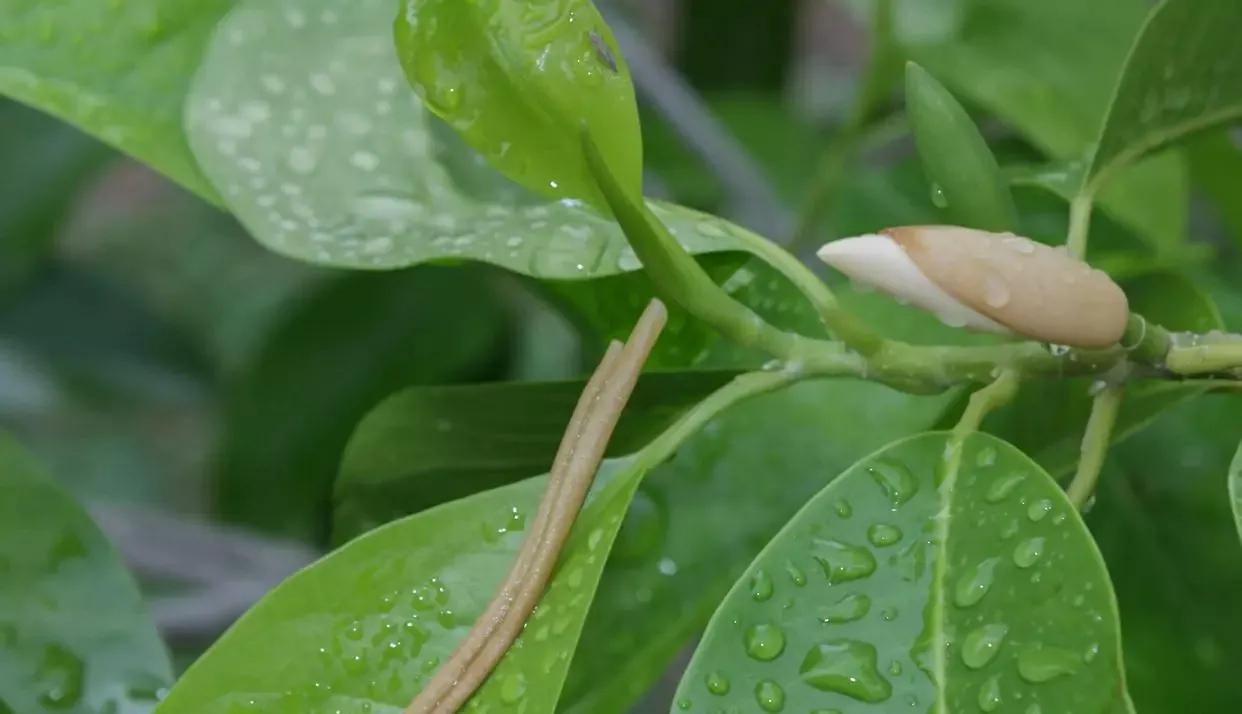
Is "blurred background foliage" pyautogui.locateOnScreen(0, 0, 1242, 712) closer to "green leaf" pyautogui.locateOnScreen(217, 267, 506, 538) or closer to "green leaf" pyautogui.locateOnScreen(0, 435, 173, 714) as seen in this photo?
"green leaf" pyautogui.locateOnScreen(217, 267, 506, 538)

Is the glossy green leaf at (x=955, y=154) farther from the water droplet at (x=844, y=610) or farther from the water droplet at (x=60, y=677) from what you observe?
the water droplet at (x=60, y=677)

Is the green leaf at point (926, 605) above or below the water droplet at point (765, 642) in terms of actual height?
above

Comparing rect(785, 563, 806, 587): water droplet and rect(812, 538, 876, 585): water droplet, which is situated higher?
rect(812, 538, 876, 585): water droplet

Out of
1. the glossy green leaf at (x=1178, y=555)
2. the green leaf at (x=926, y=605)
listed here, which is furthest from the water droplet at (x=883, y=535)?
the glossy green leaf at (x=1178, y=555)

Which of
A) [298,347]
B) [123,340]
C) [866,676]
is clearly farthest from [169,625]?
[123,340]

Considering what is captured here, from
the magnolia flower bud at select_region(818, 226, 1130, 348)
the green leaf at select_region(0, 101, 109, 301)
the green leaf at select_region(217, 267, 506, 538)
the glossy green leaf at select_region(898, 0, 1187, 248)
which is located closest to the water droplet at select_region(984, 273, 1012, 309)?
the magnolia flower bud at select_region(818, 226, 1130, 348)

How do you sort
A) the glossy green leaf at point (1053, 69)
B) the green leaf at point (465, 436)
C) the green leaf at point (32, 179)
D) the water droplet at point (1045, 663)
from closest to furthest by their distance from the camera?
the water droplet at point (1045, 663)
the green leaf at point (465, 436)
the glossy green leaf at point (1053, 69)
the green leaf at point (32, 179)
